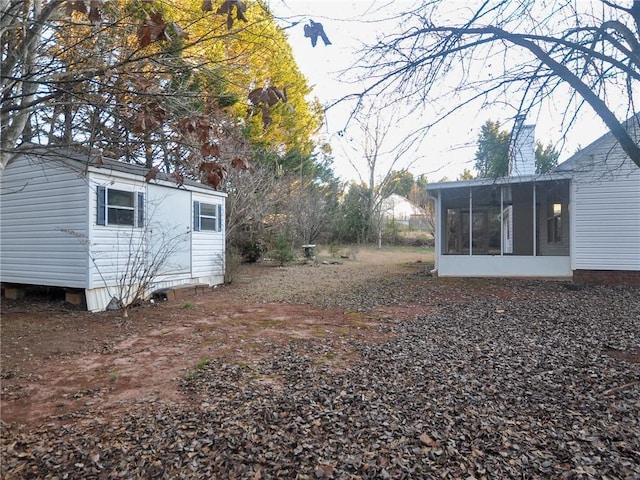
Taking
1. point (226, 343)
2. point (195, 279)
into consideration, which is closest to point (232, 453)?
point (226, 343)

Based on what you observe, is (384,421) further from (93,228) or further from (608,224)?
(608,224)

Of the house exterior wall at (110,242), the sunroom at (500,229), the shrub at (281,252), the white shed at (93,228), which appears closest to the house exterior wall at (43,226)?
the white shed at (93,228)

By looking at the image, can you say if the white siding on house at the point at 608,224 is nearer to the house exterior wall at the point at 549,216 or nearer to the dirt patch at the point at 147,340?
the house exterior wall at the point at 549,216

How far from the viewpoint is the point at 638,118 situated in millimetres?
3617

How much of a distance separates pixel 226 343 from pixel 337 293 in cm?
438

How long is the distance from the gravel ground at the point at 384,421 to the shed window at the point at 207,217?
576 centimetres

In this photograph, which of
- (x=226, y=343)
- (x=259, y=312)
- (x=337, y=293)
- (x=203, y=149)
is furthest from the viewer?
(x=337, y=293)

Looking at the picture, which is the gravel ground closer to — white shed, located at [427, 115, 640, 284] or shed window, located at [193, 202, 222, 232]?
white shed, located at [427, 115, 640, 284]

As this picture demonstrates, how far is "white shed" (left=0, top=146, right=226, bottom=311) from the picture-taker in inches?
284

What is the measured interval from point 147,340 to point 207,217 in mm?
5261

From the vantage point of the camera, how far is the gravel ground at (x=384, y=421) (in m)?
2.35

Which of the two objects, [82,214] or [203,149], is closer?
[203,149]

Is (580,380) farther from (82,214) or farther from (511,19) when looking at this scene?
(82,214)

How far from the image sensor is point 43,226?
7906 millimetres
